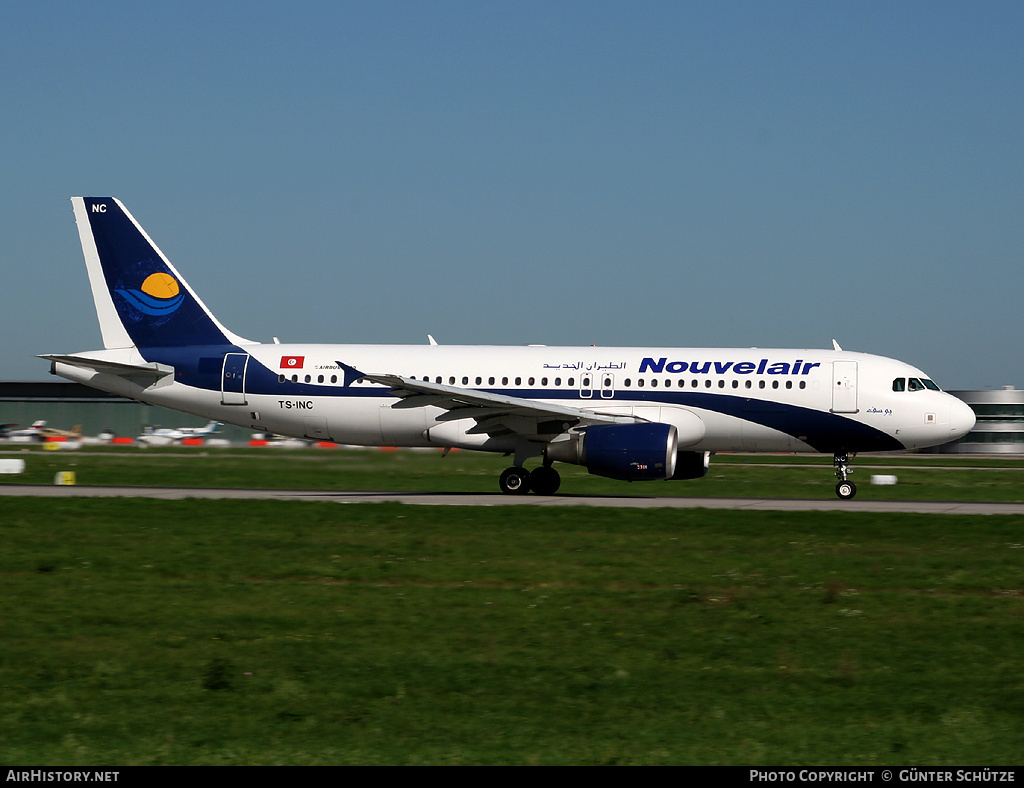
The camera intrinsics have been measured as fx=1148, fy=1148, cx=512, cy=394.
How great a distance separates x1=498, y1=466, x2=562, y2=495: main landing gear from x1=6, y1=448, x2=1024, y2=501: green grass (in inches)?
87.4

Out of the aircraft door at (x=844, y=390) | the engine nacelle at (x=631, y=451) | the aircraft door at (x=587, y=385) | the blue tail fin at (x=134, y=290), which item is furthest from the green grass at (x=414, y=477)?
the blue tail fin at (x=134, y=290)

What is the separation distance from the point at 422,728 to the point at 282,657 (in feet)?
9.53

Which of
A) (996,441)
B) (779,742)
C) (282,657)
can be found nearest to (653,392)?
(282,657)

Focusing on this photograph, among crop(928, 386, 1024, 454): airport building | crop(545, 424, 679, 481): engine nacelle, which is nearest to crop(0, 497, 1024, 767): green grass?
crop(545, 424, 679, 481): engine nacelle

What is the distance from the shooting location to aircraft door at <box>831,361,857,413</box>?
30016 millimetres

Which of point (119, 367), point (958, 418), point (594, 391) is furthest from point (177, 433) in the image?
point (958, 418)

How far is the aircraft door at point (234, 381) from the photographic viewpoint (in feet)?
103

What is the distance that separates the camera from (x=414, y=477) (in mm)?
38281

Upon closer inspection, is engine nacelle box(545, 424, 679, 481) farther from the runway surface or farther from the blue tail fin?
the blue tail fin

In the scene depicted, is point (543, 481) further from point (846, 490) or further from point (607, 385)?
point (846, 490)

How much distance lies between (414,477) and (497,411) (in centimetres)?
1009

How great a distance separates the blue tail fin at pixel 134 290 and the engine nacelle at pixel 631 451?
10.9 meters

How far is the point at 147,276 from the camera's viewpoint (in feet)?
108
